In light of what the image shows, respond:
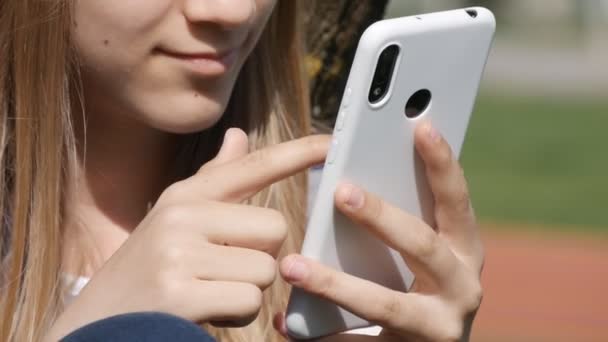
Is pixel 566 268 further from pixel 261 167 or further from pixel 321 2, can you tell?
pixel 261 167

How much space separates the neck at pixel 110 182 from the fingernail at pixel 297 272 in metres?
0.60

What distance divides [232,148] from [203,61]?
0.20 m

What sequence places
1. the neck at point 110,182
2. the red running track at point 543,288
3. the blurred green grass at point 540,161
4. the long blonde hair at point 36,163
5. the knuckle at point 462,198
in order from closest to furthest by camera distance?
the knuckle at point 462,198 < the long blonde hair at point 36,163 < the neck at point 110,182 < the red running track at point 543,288 < the blurred green grass at point 540,161

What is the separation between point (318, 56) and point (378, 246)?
94cm

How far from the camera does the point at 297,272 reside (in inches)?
56.9

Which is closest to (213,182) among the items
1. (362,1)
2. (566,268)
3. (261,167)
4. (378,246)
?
(261,167)

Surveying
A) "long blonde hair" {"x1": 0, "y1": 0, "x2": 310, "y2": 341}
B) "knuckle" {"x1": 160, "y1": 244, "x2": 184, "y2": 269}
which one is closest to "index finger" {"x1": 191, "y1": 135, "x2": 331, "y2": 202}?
"knuckle" {"x1": 160, "y1": 244, "x2": 184, "y2": 269}

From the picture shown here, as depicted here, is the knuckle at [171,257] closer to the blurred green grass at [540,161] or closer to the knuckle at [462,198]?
the knuckle at [462,198]

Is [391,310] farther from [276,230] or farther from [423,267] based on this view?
[276,230]

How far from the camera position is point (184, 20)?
65.8 inches

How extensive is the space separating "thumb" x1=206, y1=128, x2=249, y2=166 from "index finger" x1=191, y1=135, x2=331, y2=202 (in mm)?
27

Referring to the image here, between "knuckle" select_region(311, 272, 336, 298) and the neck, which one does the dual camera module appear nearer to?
"knuckle" select_region(311, 272, 336, 298)

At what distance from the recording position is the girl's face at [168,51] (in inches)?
65.7

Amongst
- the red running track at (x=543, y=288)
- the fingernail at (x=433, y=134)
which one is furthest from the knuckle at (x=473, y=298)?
the red running track at (x=543, y=288)
